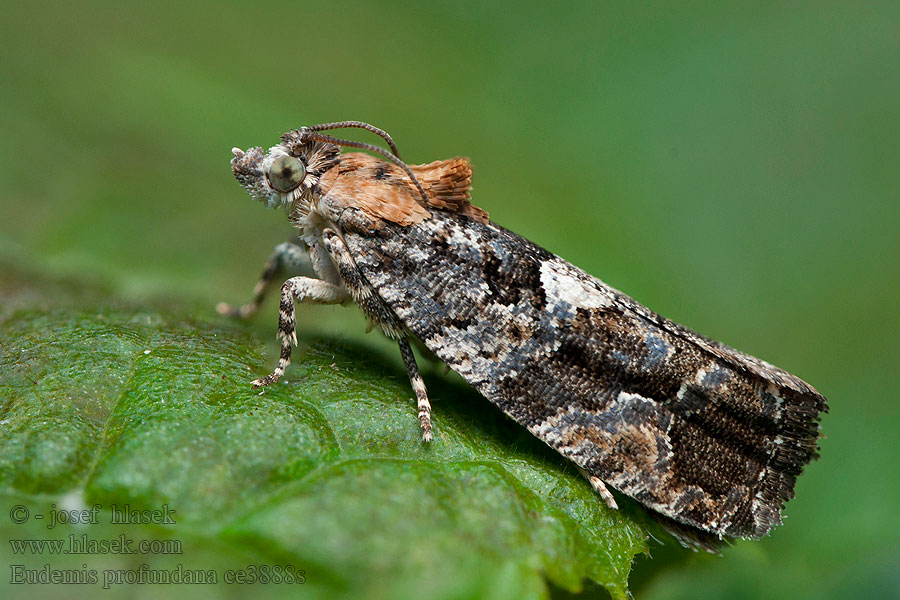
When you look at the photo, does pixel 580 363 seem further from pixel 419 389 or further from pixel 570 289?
pixel 419 389

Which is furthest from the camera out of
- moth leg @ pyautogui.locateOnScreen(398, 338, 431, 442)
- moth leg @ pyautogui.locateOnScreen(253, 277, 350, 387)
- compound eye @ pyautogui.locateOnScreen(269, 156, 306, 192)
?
compound eye @ pyautogui.locateOnScreen(269, 156, 306, 192)

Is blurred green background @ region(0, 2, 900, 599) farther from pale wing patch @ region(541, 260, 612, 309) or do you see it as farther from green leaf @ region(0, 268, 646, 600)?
pale wing patch @ region(541, 260, 612, 309)

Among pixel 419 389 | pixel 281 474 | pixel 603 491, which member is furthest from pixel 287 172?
pixel 603 491

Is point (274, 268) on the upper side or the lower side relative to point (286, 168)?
lower

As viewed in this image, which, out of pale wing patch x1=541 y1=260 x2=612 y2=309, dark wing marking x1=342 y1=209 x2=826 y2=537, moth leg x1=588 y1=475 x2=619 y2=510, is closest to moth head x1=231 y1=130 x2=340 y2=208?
dark wing marking x1=342 y1=209 x2=826 y2=537

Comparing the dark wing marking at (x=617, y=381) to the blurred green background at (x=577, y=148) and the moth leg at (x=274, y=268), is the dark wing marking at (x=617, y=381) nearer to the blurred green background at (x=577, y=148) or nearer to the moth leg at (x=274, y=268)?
the blurred green background at (x=577, y=148)

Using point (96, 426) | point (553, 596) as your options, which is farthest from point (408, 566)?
point (96, 426)
